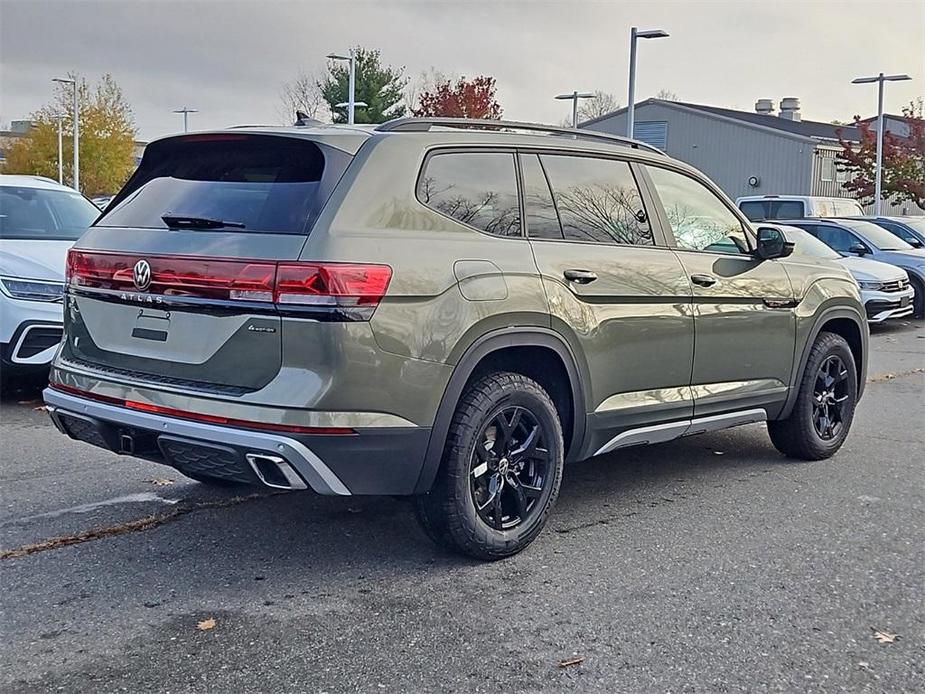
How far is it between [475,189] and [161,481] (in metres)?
2.50

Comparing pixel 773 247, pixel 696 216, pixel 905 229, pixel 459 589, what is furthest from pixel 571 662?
pixel 905 229

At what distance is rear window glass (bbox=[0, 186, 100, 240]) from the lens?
832 cm

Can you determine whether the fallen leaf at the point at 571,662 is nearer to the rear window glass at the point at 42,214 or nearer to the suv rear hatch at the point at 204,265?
the suv rear hatch at the point at 204,265

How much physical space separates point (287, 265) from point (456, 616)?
56.5 inches

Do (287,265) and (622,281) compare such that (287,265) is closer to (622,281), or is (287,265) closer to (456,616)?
(456,616)

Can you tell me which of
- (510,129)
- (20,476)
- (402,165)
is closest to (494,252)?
(402,165)

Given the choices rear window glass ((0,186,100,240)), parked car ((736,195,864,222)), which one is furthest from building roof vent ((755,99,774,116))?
rear window glass ((0,186,100,240))

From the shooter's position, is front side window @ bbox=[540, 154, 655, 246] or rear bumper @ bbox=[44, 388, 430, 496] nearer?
rear bumper @ bbox=[44, 388, 430, 496]

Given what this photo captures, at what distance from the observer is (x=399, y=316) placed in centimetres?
371

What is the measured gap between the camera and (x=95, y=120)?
44.1 m

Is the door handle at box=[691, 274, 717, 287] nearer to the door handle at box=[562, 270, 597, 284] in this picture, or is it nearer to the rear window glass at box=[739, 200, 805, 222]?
the door handle at box=[562, 270, 597, 284]

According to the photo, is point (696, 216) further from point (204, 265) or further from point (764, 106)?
point (764, 106)

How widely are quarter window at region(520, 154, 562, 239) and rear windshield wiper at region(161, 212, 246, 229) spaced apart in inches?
51.5

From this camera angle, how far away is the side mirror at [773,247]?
5.60 m
